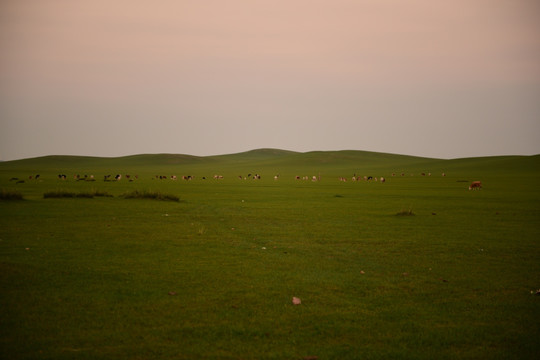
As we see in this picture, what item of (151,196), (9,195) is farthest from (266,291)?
(9,195)

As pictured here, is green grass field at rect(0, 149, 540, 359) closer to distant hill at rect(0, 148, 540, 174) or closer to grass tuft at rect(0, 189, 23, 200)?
grass tuft at rect(0, 189, 23, 200)

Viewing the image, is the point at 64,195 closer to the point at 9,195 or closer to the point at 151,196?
the point at 9,195

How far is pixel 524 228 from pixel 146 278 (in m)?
17.0

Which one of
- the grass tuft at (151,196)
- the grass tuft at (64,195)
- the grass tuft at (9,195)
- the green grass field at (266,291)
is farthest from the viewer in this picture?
the grass tuft at (151,196)

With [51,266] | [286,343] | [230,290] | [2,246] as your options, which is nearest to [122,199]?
[2,246]

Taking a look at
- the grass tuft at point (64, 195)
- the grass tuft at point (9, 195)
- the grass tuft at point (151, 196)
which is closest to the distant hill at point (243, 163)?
the grass tuft at point (151, 196)

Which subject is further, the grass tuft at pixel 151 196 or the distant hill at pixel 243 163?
the distant hill at pixel 243 163

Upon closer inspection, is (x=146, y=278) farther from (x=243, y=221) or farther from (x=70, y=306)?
(x=243, y=221)

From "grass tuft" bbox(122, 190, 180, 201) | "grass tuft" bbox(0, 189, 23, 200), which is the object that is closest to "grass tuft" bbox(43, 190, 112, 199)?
"grass tuft" bbox(0, 189, 23, 200)

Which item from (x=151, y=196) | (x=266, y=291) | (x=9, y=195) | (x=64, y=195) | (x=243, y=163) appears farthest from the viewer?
(x=243, y=163)

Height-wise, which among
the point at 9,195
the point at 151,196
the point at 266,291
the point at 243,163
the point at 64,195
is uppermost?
the point at 243,163

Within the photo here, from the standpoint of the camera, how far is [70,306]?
8.17m

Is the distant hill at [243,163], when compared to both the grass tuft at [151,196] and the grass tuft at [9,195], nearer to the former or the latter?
the grass tuft at [151,196]

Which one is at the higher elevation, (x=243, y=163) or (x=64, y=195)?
(x=243, y=163)
